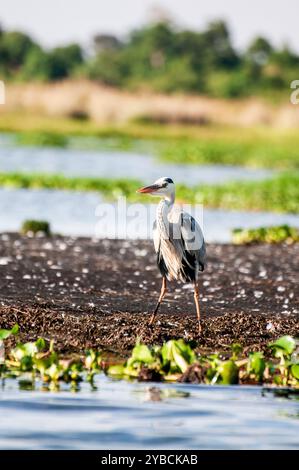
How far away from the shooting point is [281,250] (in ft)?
67.9

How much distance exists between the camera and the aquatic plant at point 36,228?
843 inches

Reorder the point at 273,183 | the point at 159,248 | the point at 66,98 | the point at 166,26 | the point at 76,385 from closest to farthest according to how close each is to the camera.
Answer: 1. the point at 76,385
2. the point at 159,248
3. the point at 273,183
4. the point at 66,98
5. the point at 166,26

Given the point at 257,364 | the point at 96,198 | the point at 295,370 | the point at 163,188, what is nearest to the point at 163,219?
the point at 163,188

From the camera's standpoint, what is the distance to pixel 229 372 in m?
10.5

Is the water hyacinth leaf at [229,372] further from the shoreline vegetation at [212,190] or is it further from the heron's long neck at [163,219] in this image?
the shoreline vegetation at [212,190]

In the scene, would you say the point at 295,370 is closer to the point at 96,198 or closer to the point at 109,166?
the point at 96,198

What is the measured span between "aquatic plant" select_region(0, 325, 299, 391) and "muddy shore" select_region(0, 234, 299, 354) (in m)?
0.85

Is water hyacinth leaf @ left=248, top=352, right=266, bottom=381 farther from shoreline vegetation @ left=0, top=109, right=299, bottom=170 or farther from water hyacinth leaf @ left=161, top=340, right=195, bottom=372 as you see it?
shoreline vegetation @ left=0, top=109, right=299, bottom=170

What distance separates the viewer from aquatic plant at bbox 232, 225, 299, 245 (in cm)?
2177

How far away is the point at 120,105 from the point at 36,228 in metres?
36.5

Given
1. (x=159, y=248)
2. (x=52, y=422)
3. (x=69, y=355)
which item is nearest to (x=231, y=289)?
(x=159, y=248)

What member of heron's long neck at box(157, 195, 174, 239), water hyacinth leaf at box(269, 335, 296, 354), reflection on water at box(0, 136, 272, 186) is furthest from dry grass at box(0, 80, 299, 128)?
water hyacinth leaf at box(269, 335, 296, 354)
